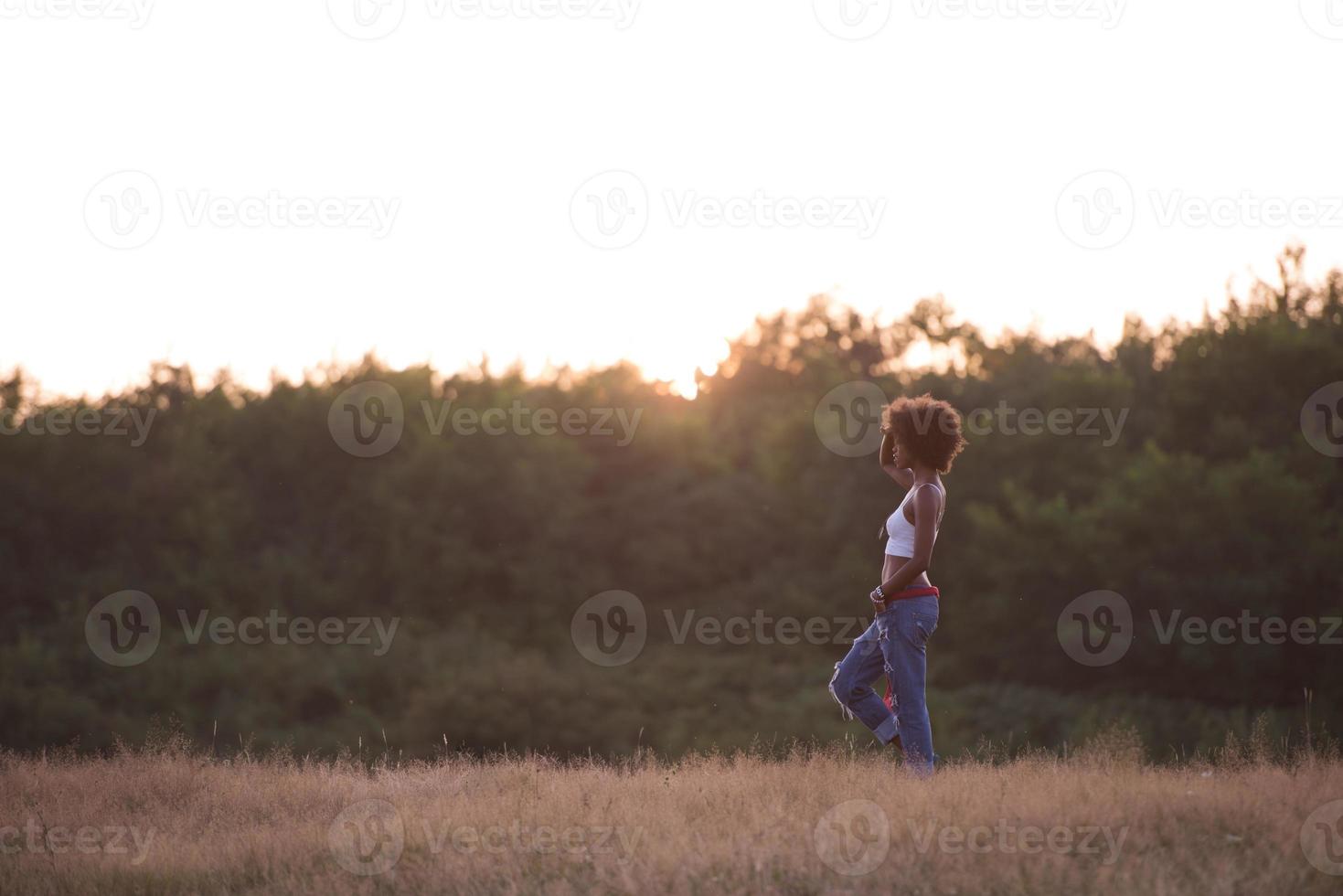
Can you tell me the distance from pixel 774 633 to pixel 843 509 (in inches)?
182

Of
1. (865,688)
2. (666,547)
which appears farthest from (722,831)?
(666,547)

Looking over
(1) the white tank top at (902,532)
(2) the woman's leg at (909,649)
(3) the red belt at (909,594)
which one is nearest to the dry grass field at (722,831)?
(2) the woman's leg at (909,649)

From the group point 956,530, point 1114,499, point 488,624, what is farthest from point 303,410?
point 1114,499

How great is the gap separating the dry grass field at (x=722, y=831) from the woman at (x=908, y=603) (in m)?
A: 0.34

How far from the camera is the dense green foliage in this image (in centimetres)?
3064

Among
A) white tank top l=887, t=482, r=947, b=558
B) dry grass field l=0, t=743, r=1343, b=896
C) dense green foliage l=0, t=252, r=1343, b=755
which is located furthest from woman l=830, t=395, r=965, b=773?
dense green foliage l=0, t=252, r=1343, b=755

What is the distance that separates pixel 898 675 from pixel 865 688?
31 centimetres

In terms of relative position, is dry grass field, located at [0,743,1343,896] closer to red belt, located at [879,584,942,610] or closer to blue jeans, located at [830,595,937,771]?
blue jeans, located at [830,595,937,771]

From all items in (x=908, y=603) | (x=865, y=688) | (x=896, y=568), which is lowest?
(x=865, y=688)

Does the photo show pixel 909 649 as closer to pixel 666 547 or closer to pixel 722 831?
pixel 722 831

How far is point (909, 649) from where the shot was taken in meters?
6.59

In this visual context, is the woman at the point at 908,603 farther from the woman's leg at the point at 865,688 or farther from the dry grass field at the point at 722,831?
the dry grass field at the point at 722,831

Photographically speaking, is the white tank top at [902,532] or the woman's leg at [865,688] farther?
the woman's leg at [865,688]

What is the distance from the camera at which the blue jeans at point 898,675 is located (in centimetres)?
659
